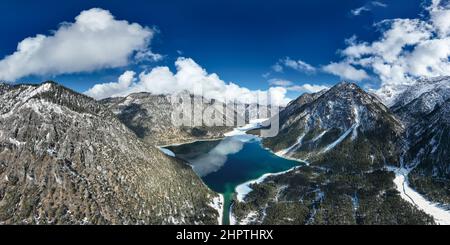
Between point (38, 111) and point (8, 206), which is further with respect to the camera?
point (38, 111)

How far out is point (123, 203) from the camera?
191 metres

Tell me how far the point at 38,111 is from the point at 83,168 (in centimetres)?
4038
